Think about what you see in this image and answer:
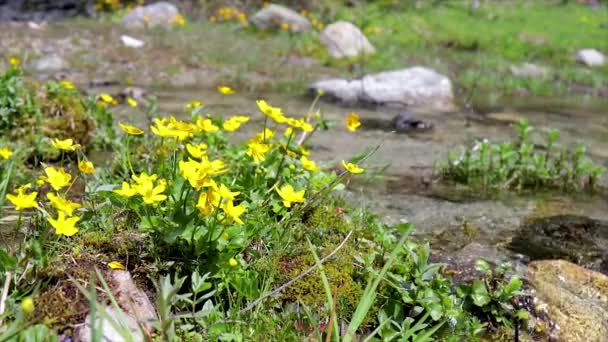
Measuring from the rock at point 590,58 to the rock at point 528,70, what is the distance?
2161mm

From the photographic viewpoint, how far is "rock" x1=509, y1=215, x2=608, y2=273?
3.25 metres

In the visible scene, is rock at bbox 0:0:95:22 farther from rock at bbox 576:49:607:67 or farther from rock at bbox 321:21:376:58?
rock at bbox 576:49:607:67

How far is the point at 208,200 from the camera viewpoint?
6.72 ft

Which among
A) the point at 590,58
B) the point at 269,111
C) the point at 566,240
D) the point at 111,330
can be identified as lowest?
the point at 590,58

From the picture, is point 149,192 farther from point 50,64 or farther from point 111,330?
point 50,64

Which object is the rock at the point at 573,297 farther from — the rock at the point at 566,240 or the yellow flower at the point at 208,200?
the yellow flower at the point at 208,200

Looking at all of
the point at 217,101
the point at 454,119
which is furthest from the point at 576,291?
the point at 217,101

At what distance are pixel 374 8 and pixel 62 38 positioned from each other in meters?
10.6

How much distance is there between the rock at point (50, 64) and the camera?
8648mm

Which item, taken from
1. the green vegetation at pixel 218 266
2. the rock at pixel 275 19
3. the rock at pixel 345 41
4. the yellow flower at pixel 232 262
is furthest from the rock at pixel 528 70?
the yellow flower at pixel 232 262

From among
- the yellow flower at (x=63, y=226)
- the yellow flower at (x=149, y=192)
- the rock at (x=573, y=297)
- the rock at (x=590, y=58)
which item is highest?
the yellow flower at (x=149, y=192)

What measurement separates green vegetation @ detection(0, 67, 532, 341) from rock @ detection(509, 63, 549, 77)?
10.8 m

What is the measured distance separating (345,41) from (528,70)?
13.5 ft

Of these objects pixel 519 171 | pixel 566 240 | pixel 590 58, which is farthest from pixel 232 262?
pixel 590 58
